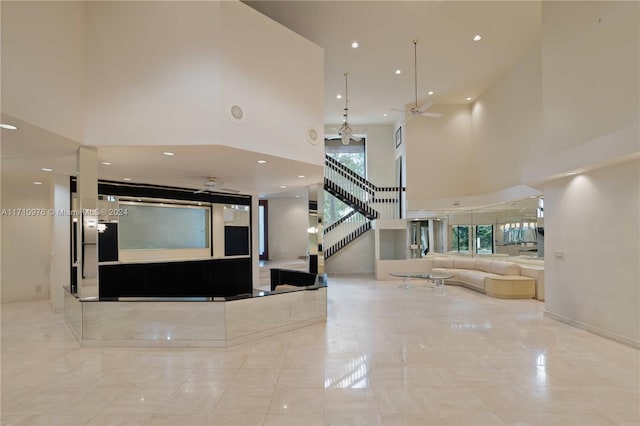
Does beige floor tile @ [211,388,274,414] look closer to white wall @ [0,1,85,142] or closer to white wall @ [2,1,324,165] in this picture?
white wall @ [2,1,324,165]

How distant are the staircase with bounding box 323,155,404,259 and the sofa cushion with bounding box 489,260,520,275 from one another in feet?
14.1

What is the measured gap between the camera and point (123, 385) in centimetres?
347

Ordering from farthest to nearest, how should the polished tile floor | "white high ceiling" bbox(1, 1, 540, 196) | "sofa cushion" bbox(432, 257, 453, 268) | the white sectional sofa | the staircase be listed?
1. the staircase
2. "sofa cushion" bbox(432, 257, 453, 268)
3. the white sectional sofa
4. "white high ceiling" bbox(1, 1, 540, 196)
5. the polished tile floor

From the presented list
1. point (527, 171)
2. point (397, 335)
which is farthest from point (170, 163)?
point (527, 171)

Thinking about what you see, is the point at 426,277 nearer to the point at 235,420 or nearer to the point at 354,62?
the point at 354,62

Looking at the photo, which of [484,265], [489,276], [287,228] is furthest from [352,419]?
[287,228]

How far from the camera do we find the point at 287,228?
544 inches

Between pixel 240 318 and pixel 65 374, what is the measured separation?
2041mm

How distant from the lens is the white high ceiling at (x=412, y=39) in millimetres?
6555

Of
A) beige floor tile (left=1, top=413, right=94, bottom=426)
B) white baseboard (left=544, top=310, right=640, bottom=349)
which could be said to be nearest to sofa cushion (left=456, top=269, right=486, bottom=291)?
white baseboard (left=544, top=310, right=640, bottom=349)

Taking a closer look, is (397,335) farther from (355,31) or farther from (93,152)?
(355,31)

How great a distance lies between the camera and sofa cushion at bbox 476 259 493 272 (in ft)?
31.6

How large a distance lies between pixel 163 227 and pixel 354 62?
6.66 m

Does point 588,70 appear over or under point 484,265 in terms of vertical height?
over
